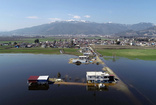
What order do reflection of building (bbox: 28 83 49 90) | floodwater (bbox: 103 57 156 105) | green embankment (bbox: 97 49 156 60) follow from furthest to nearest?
green embankment (bbox: 97 49 156 60) < reflection of building (bbox: 28 83 49 90) < floodwater (bbox: 103 57 156 105)

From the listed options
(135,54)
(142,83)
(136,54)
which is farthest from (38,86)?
(136,54)

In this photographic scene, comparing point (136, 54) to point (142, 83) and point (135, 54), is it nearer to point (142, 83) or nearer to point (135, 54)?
point (135, 54)

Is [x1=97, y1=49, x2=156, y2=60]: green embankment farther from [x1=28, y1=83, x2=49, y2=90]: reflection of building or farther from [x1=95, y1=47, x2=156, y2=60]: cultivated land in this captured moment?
[x1=28, y1=83, x2=49, y2=90]: reflection of building

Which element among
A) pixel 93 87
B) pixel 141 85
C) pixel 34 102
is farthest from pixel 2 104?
pixel 141 85

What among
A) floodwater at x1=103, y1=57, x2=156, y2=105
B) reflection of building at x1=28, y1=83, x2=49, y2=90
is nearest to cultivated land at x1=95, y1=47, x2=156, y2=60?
floodwater at x1=103, y1=57, x2=156, y2=105

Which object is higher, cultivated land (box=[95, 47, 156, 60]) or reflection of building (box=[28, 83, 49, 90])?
cultivated land (box=[95, 47, 156, 60])

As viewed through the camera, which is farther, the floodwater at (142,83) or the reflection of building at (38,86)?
the reflection of building at (38,86)

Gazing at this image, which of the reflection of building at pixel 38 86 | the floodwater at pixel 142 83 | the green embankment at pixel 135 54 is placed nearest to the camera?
the floodwater at pixel 142 83

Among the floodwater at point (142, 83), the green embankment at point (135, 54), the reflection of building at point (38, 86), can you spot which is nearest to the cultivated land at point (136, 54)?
the green embankment at point (135, 54)

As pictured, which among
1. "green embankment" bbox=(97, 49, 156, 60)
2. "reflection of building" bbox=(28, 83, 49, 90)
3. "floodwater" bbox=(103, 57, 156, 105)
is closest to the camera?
"floodwater" bbox=(103, 57, 156, 105)

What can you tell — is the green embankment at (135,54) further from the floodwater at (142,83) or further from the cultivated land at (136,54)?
the floodwater at (142,83)

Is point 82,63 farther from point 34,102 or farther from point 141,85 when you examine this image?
point 34,102
